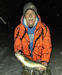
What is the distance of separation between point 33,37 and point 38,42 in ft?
0.49

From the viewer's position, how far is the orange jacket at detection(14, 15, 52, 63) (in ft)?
9.17

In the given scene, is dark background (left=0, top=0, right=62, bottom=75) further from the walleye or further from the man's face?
the man's face

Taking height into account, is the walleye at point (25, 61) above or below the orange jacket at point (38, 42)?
below

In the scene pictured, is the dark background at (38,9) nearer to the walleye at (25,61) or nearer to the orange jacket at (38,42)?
the orange jacket at (38,42)

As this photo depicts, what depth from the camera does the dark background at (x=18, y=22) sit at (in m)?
4.32

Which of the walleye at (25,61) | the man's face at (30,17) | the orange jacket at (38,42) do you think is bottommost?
the walleye at (25,61)

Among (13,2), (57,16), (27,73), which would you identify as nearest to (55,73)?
(27,73)

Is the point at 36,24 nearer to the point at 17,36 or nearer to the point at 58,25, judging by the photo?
the point at 17,36

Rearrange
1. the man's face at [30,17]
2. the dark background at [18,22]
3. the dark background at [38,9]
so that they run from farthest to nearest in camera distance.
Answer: the dark background at [38,9] → the dark background at [18,22] → the man's face at [30,17]

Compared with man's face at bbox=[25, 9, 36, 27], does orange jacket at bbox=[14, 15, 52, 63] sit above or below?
below

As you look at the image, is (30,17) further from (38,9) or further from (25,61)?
(38,9)

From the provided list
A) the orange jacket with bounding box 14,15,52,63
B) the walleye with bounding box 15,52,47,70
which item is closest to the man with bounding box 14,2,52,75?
the orange jacket with bounding box 14,15,52,63

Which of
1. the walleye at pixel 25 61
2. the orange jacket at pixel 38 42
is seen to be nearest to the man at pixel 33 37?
the orange jacket at pixel 38 42

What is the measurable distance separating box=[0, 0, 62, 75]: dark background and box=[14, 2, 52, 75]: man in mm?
864
